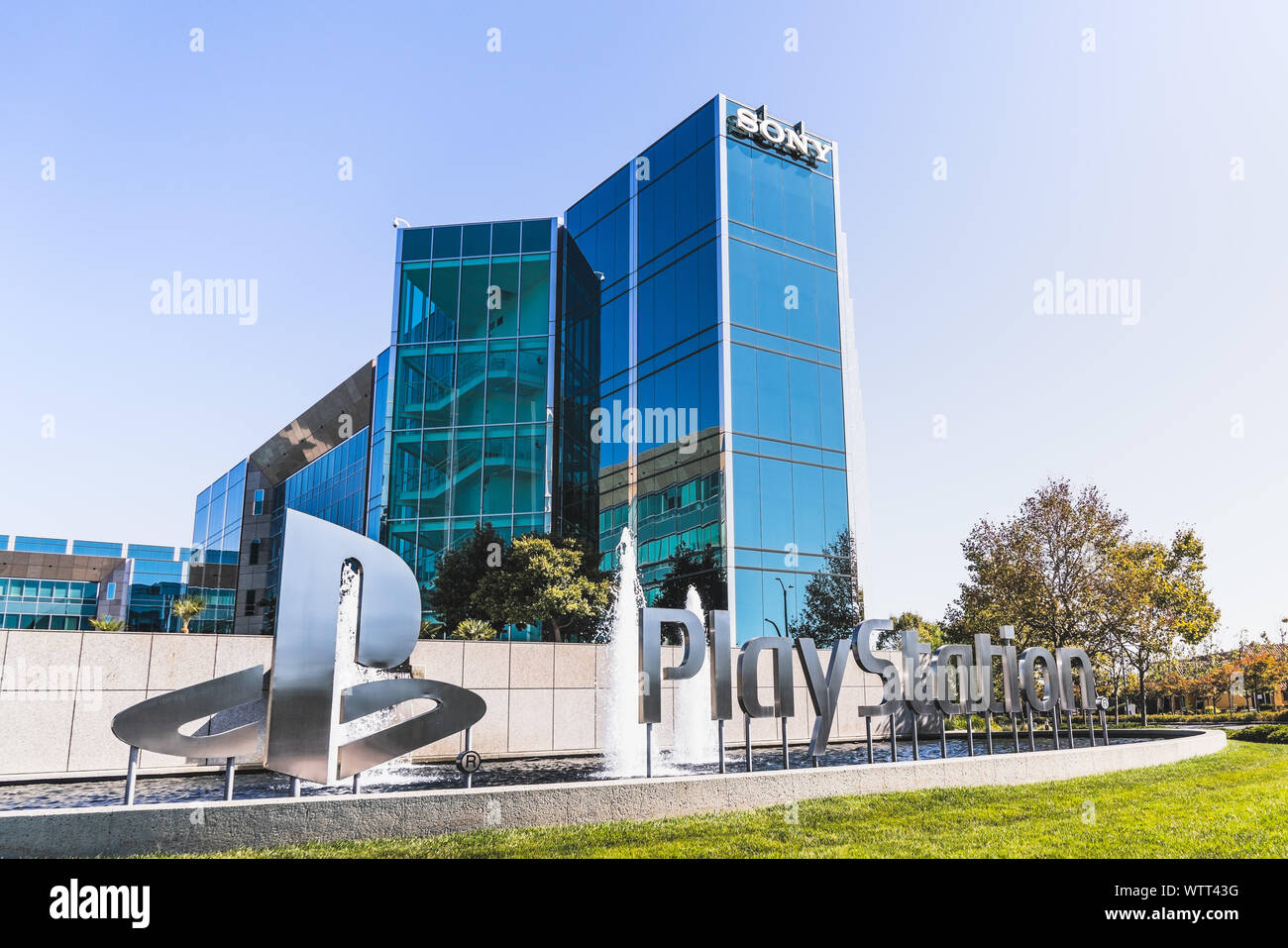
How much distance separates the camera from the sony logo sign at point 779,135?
36.7m

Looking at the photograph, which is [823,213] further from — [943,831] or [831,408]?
[943,831]

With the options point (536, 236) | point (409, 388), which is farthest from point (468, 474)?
point (536, 236)

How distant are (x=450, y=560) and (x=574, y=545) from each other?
512cm

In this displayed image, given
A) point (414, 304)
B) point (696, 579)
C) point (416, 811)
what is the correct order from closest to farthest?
point (416, 811)
point (696, 579)
point (414, 304)

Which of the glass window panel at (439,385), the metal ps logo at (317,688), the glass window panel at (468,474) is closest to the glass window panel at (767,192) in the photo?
the glass window panel at (439,385)

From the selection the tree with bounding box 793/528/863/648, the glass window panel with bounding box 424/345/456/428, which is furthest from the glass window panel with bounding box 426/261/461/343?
the tree with bounding box 793/528/863/648

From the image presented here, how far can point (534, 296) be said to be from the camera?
41.4 metres

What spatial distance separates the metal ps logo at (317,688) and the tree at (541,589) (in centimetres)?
2039

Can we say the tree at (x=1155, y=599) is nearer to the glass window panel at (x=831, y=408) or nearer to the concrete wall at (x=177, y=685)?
the glass window panel at (x=831, y=408)

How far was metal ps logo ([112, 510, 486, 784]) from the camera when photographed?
9.95 meters

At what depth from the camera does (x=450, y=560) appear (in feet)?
115

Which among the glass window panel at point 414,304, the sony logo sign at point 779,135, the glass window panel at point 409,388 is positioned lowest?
the glass window panel at point 409,388

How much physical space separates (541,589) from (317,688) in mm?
21532
